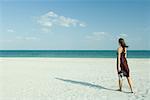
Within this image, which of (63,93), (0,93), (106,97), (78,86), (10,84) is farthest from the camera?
(10,84)

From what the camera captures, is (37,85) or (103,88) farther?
(37,85)

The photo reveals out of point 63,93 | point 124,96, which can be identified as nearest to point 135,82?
point 124,96

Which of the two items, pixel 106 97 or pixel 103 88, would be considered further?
pixel 103 88

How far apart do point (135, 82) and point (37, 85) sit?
3.60 m

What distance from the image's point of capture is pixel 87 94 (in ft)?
25.2

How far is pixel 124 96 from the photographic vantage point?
741 centimetres

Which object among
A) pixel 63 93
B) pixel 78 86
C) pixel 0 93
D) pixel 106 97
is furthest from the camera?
pixel 78 86

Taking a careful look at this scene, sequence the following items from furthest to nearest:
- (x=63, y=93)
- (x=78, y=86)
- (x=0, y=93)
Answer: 1. (x=78, y=86)
2. (x=0, y=93)
3. (x=63, y=93)

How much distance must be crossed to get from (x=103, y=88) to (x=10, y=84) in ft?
11.5

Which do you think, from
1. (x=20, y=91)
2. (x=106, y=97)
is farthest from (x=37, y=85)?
(x=106, y=97)

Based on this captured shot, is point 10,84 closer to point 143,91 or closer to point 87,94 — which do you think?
point 87,94

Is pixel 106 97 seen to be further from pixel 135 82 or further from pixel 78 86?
pixel 135 82

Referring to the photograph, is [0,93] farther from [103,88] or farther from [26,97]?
[103,88]

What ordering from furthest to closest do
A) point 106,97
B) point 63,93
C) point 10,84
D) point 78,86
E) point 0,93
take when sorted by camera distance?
point 10,84 < point 78,86 < point 0,93 < point 63,93 < point 106,97
